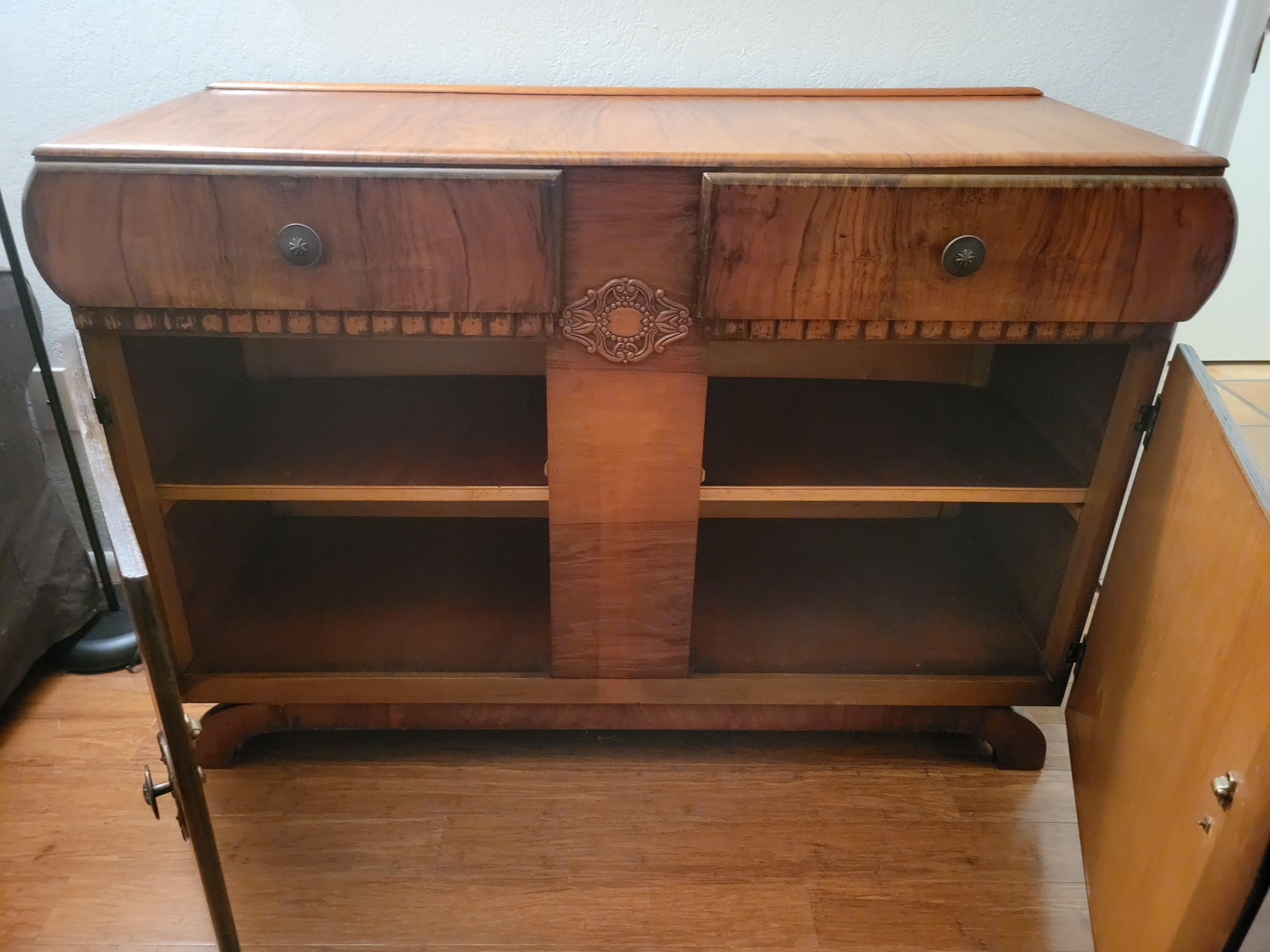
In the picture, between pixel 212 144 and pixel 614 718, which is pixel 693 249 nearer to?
pixel 212 144

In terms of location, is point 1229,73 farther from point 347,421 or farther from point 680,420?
point 347,421

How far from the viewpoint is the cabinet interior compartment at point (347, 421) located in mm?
938

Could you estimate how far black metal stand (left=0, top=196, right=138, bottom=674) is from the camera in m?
1.06

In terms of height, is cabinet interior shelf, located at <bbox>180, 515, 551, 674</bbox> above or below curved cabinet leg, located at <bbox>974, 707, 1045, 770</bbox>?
above

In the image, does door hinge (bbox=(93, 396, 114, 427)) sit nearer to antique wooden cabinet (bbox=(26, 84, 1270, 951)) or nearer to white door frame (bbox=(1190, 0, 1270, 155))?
antique wooden cabinet (bbox=(26, 84, 1270, 951))

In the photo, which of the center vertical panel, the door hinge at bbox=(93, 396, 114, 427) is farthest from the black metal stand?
the center vertical panel

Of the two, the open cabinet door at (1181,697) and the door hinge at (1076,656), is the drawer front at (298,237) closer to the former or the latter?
the open cabinet door at (1181,697)

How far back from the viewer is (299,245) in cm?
78

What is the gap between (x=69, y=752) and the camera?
1122 mm

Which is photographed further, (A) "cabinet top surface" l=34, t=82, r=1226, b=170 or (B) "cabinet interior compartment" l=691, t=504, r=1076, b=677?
(B) "cabinet interior compartment" l=691, t=504, r=1076, b=677

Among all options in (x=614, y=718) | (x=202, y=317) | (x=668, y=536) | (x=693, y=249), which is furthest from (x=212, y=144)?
(x=614, y=718)

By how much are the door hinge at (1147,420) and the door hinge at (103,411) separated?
1.02m

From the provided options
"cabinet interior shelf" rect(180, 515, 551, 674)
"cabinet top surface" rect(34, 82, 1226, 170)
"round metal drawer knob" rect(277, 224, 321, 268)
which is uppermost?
"cabinet top surface" rect(34, 82, 1226, 170)

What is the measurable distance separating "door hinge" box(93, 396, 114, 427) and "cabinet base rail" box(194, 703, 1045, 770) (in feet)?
1.25
